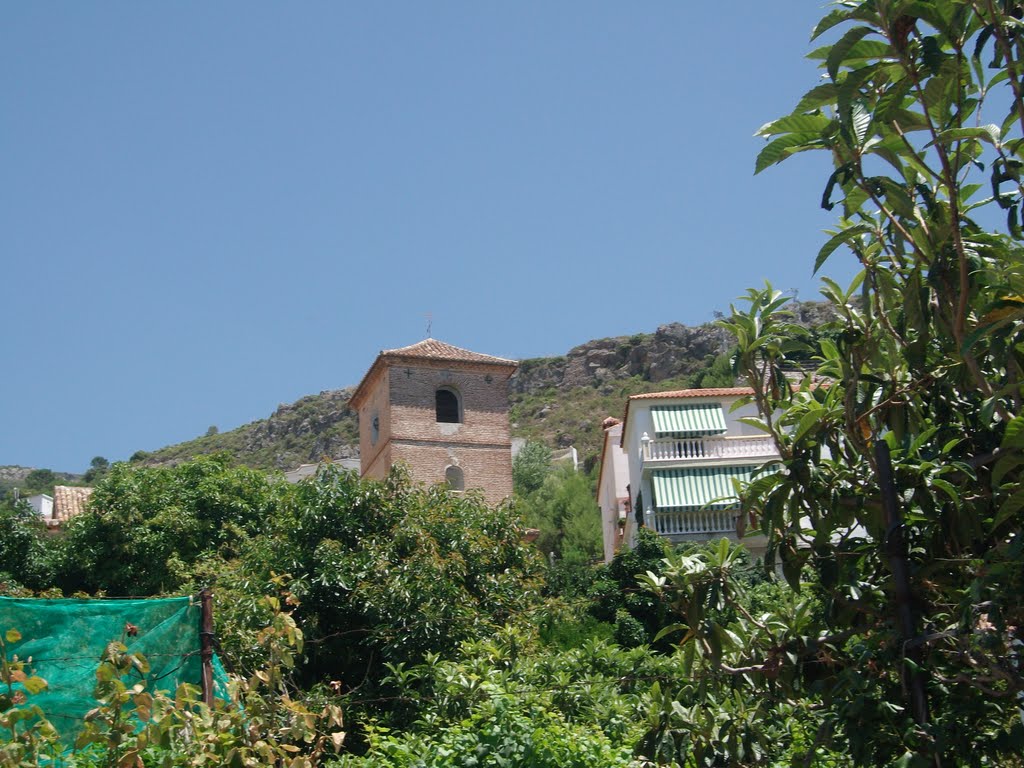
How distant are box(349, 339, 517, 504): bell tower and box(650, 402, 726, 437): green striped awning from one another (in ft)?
21.4

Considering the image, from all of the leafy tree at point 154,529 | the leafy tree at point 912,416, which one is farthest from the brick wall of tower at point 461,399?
the leafy tree at point 912,416

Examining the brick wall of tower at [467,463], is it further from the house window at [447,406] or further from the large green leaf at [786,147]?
the large green leaf at [786,147]

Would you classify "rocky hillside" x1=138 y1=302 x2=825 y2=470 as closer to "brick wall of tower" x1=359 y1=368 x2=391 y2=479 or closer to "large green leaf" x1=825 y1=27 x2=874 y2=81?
"brick wall of tower" x1=359 y1=368 x2=391 y2=479

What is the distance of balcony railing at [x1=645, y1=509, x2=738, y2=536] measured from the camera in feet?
106

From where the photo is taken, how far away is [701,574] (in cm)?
669

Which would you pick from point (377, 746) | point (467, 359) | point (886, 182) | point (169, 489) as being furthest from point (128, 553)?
point (886, 182)

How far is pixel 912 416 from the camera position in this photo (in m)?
7.21

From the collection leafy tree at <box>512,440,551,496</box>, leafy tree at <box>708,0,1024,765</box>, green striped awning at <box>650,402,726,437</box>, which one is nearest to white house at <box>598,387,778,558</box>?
green striped awning at <box>650,402,726,437</box>

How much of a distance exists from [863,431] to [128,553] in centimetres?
2410

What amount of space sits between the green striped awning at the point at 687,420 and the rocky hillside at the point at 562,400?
55.3 metres

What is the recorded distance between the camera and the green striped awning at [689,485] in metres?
32.2

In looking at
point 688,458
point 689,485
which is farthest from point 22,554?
point 688,458

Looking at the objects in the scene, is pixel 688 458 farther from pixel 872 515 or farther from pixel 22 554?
pixel 872 515

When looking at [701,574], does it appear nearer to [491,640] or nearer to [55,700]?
[55,700]
